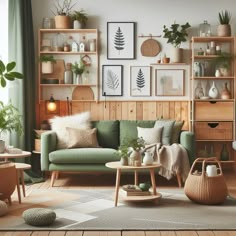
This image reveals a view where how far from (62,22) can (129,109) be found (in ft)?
5.19

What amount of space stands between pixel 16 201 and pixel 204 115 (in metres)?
3.08

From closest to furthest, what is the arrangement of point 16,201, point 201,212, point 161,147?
point 201,212, point 16,201, point 161,147

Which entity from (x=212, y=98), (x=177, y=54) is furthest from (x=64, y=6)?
(x=212, y=98)

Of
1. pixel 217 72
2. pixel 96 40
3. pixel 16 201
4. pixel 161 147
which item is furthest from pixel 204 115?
pixel 16 201

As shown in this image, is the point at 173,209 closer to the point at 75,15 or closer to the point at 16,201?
the point at 16,201

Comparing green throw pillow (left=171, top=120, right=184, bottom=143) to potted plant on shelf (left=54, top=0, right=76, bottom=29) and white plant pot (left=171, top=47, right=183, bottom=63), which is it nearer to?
white plant pot (left=171, top=47, right=183, bottom=63)

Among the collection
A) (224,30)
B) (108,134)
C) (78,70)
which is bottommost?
(108,134)

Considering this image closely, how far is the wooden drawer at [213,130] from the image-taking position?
7.10 metres

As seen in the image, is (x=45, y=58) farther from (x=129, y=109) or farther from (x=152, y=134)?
(x=152, y=134)

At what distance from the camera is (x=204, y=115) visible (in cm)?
709

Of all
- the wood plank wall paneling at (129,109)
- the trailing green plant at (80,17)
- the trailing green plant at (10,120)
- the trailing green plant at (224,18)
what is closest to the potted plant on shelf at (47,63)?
the wood plank wall paneling at (129,109)

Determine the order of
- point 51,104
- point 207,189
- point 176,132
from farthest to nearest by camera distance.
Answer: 1. point 51,104
2. point 176,132
3. point 207,189

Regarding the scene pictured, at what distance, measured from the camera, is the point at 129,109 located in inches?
289

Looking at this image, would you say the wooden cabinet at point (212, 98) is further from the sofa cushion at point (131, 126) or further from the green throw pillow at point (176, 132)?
the sofa cushion at point (131, 126)
